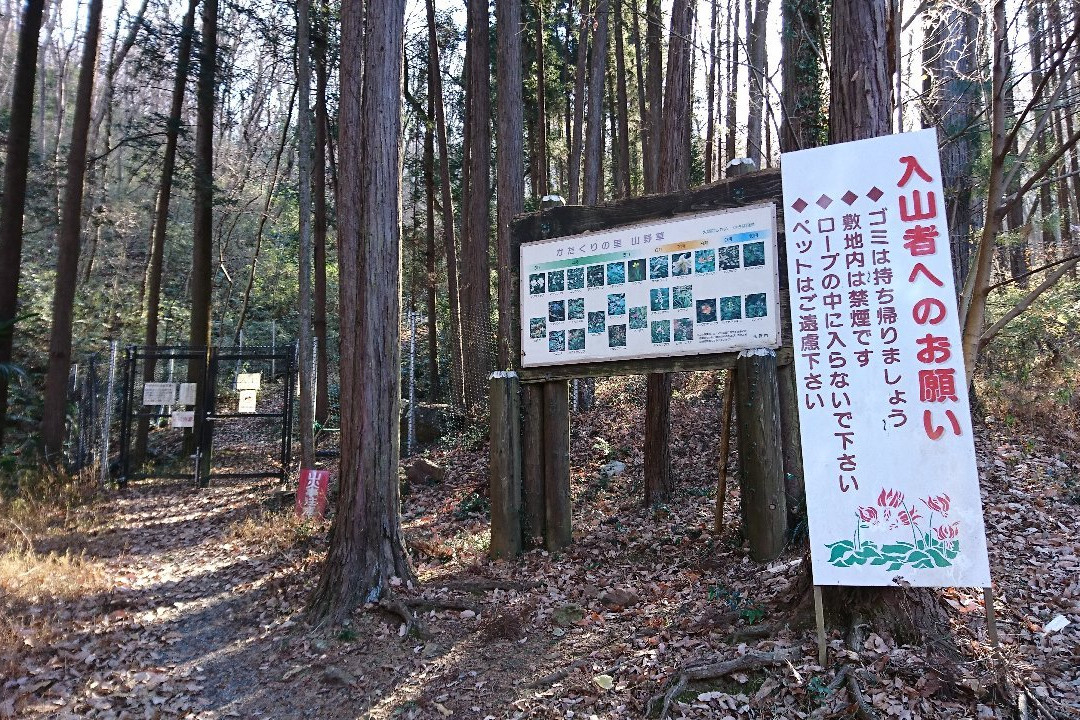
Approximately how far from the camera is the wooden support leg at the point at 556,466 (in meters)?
7.10

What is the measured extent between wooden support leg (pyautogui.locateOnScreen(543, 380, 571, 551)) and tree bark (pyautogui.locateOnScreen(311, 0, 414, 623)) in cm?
161

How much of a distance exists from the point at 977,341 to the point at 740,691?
109 inches

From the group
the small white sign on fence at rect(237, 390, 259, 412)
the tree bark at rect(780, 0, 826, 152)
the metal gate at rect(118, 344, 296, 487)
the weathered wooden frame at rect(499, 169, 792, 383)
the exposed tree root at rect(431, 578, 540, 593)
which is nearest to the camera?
the weathered wooden frame at rect(499, 169, 792, 383)

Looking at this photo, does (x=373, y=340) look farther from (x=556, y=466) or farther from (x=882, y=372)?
(x=882, y=372)

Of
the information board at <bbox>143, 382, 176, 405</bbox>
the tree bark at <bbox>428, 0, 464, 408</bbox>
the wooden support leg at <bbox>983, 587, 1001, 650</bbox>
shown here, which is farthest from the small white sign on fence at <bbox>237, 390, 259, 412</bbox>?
the wooden support leg at <bbox>983, 587, 1001, 650</bbox>

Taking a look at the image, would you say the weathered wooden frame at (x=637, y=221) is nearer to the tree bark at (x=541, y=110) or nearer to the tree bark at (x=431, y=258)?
the tree bark at (x=541, y=110)

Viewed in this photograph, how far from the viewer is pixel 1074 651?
395cm

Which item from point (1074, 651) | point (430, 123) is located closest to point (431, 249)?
point (430, 123)

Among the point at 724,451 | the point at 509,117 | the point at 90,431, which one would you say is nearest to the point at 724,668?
the point at 724,451

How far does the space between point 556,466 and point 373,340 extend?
2325 millimetres

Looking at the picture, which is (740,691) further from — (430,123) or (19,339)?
(19,339)

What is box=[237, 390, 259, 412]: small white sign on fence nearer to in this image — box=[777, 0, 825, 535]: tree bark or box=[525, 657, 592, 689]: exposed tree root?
box=[525, 657, 592, 689]: exposed tree root

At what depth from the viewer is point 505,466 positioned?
23.3 feet

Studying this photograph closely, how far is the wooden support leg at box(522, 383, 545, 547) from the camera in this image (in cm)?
718
